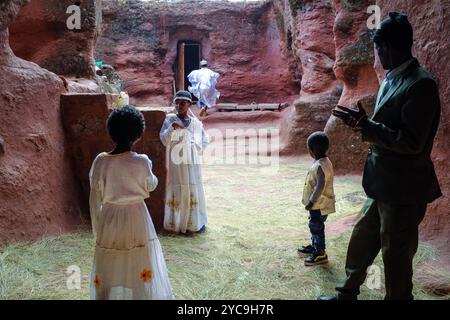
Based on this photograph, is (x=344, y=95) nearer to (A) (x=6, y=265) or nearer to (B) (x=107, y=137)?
(B) (x=107, y=137)

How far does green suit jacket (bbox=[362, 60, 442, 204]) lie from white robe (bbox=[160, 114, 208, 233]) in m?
2.44

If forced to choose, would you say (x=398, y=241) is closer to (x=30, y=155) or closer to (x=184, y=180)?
(x=184, y=180)

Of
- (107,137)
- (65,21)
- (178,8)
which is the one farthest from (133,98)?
(107,137)

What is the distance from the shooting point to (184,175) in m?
4.51

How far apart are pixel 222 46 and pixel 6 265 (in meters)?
15.3

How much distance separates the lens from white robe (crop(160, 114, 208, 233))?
4496 mm

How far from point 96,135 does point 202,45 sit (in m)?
14.0

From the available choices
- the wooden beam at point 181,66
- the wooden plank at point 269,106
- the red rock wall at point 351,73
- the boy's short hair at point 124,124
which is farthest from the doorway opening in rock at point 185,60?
the boy's short hair at point 124,124

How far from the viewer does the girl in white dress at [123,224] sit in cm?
238

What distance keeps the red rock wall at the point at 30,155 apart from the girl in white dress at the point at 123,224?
202cm

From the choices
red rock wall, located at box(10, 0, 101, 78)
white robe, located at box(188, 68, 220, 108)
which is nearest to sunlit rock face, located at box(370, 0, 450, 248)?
red rock wall, located at box(10, 0, 101, 78)

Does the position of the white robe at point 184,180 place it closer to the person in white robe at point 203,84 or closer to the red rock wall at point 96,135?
the red rock wall at point 96,135

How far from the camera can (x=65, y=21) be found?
6672 millimetres

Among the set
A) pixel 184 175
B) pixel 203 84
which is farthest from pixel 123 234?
pixel 203 84
